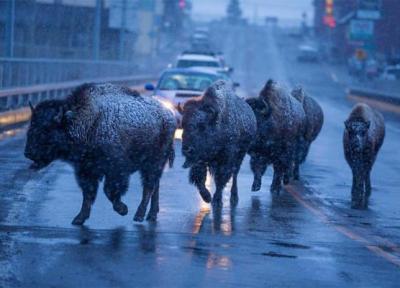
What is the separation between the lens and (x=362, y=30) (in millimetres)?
76188

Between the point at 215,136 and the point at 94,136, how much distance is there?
2.17 metres

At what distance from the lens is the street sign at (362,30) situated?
75875mm

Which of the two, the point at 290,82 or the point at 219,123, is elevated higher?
the point at 219,123

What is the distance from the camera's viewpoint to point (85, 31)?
64688 millimetres

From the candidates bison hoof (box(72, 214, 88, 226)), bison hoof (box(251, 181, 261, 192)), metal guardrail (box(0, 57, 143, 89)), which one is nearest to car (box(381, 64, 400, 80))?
metal guardrail (box(0, 57, 143, 89))

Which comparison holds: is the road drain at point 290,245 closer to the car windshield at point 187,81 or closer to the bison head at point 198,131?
the bison head at point 198,131

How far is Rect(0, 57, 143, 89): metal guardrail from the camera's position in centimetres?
3033

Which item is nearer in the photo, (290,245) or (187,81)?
(290,245)

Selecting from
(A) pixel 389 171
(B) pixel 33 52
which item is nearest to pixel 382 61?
(B) pixel 33 52

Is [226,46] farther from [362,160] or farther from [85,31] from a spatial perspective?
[362,160]

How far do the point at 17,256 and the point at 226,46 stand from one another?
4146 inches

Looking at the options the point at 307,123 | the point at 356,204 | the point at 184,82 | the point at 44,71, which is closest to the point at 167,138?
the point at 356,204

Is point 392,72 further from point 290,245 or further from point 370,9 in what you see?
point 290,245

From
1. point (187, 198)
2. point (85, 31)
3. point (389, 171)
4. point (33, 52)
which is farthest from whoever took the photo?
point (85, 31)
